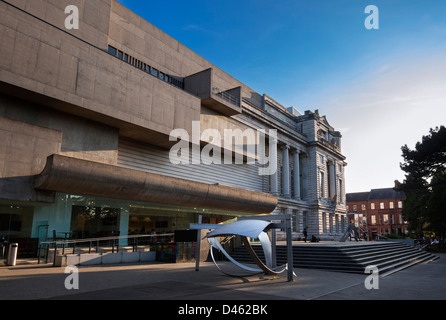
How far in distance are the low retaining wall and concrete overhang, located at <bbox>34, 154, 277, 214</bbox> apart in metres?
4.92

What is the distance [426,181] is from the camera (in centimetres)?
4897

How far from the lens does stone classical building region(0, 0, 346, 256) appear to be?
62.3ft

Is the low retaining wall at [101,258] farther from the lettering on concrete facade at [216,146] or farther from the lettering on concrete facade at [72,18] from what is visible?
the lettering on concrete facade at [72,18]

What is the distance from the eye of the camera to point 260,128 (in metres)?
43.1

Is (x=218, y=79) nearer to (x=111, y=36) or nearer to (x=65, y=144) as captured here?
(x=111, y=36)

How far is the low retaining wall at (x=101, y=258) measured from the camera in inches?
652

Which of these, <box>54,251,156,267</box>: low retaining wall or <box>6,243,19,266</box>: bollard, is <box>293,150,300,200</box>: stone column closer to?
<box>54,251,156,267</box>: low retaining wall

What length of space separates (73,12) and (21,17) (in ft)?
16.4

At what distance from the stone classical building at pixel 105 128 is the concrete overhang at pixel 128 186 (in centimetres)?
7

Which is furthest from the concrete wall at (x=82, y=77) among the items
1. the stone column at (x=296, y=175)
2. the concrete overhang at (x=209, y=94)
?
the stone column at (x=296, y=175)

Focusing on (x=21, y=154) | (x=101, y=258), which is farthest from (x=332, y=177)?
(x=21, y=154)

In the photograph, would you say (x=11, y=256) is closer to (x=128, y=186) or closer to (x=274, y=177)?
(x=128, y=186)

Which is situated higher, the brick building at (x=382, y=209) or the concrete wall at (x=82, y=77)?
the concrete wall at (x=82, y=77)

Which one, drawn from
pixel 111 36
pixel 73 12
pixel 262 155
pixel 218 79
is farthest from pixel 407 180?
pixel 73 12
